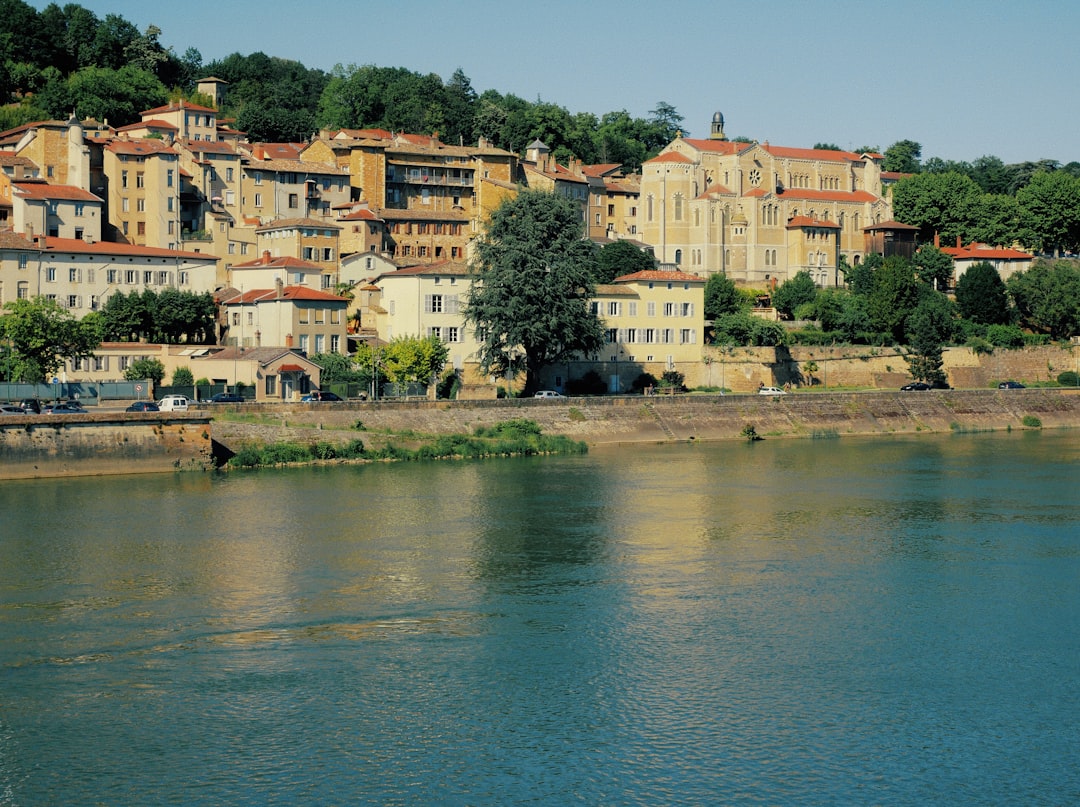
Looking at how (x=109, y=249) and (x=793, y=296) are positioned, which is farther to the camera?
(x=793, y=296)

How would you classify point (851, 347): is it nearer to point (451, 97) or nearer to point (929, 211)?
point (929, 211)

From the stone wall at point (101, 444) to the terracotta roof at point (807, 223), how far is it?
60223 mm

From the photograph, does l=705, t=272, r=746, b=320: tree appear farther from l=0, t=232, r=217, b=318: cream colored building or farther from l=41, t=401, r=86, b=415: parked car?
l=41, t=401, r=86, b=415: parked car

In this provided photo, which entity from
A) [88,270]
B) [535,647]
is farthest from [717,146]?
[535,647]

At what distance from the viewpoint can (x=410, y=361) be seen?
58.8m

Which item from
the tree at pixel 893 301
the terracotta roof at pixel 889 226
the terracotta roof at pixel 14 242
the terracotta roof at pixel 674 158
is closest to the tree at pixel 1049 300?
the tree at pixel 893 301

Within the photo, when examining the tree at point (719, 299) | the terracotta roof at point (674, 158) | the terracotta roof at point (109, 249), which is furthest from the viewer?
the terracotta roof at point (674, 158)

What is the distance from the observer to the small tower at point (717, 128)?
110 meters

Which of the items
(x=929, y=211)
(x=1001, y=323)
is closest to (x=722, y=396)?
(x=1001, y=323)

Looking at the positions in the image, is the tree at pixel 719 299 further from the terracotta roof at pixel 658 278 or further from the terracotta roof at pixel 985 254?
the terracotta roof at pixel 985 254

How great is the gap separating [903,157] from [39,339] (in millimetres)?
109391

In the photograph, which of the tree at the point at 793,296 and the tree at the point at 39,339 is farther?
the tree at the point at 793,296

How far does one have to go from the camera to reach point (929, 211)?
103 meters

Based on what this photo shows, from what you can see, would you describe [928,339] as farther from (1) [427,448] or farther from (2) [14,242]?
(2) [14,242]
